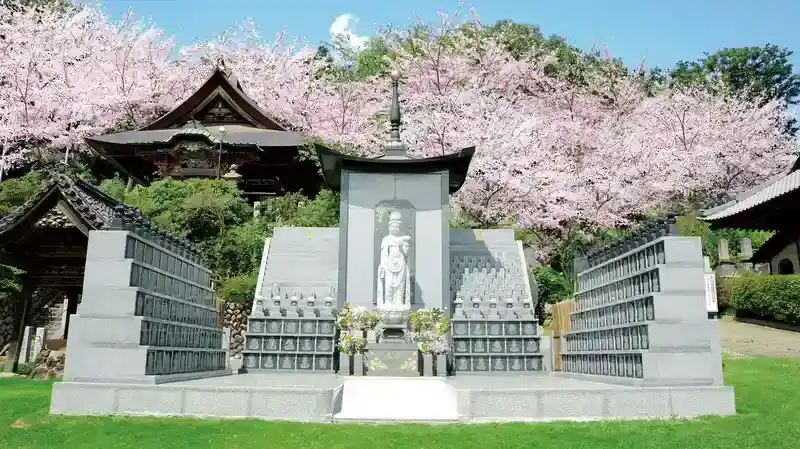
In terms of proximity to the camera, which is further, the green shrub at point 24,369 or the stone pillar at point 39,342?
the stone pillar at point 39,342

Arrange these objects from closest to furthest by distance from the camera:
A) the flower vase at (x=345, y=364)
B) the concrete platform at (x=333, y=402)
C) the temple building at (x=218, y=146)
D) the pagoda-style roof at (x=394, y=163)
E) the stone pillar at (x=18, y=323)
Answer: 1. the concrete platform at (x=333, y=402)
2. the flower vase at (x=345, y=364)
3. the stone pillar at (x=18, y=323)
4. the pagoda-style roof at (x=394, y=163)
5. the temple building at (x=218, y=146)

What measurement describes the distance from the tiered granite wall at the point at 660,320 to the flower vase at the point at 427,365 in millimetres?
2914

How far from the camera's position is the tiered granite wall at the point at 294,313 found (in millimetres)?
10898

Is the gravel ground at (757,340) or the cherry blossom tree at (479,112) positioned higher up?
the cherry blossom tree at (479,112)

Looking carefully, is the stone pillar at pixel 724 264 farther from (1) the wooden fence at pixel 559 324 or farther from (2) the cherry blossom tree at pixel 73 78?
(2) the cherry blossom tree at pixel 73 78

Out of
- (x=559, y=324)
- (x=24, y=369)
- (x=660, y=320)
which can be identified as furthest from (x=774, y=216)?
(x=24, y=369)

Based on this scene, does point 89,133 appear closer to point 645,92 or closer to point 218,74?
point 218,74

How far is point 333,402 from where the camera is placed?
640 cm

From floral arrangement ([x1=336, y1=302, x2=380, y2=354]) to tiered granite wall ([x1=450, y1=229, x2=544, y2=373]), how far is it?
1.73 metres

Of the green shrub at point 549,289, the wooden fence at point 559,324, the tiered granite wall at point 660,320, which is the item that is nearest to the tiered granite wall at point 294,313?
the wooden fence at point 559,324

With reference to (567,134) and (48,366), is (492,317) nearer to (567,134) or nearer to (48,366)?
(48,366)

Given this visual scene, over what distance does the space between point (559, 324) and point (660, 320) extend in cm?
406

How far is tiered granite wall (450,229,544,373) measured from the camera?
10.9 m

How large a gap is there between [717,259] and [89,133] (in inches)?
965
